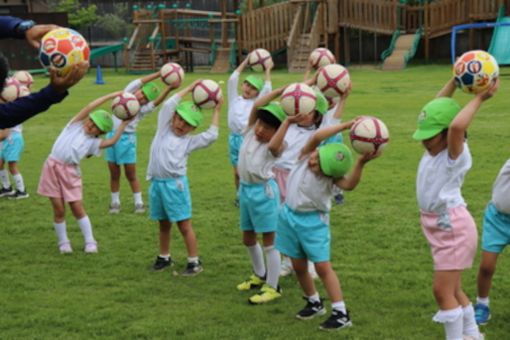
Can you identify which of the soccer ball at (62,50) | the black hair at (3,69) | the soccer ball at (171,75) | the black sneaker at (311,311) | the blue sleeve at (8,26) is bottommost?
the black sneaker at (311,311)

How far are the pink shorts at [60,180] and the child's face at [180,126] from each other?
5.09 ft

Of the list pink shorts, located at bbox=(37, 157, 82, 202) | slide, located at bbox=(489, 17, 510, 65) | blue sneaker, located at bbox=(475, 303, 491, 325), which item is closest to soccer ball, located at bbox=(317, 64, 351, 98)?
blue sneaker, located at bbox=(475, 303, 491, 325)

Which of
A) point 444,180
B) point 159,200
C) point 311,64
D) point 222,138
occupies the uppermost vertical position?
point 311,64

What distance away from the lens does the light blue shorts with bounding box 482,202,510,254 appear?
17.8 ft

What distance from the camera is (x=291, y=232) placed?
223 inches

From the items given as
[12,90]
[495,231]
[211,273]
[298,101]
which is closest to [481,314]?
[495,231]

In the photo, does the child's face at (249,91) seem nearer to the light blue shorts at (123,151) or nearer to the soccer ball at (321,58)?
the soccer ball at (321,58)

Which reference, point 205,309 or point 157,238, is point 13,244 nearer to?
point 157,238

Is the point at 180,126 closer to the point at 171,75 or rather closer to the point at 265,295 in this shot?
the point at 171,75

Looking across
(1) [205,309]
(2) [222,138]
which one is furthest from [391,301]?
(2) [222,138]

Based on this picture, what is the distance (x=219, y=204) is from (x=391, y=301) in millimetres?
4394

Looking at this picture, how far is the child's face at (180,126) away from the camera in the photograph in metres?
7.04

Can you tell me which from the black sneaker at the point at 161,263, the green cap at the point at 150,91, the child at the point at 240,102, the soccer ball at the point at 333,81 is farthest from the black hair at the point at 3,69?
the child at the point at 240,102

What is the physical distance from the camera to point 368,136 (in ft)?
17.0
